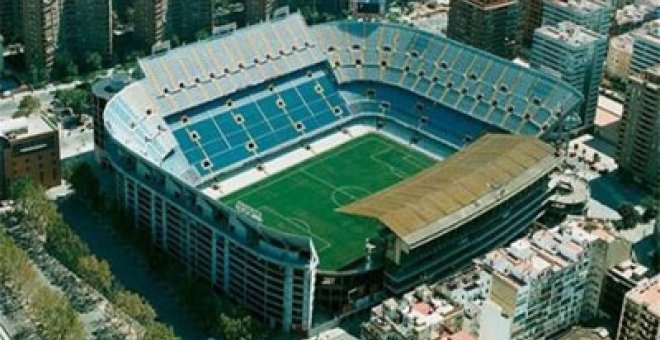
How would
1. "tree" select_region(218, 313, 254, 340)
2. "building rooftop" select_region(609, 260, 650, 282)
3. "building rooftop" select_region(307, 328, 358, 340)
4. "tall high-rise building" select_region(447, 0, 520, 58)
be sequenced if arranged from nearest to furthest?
"tree" select_region(218, 313, 254, 340)
"building rooftop" select_region(609, 260, 650, 282)
"building rooftop" select_region(307, 328, 358, 340)
"tall high-rise building" select_region(447, 0, 520, 58)

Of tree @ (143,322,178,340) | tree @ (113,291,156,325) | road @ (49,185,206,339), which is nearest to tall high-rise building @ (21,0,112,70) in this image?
road @ (49,185,206,339)

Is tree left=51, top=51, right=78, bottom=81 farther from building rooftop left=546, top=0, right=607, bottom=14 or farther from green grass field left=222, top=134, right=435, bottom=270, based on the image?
building rooftop left=546, top=0, right=607, bottom=14

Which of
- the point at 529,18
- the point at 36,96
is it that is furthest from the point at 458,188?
the point at 36,96

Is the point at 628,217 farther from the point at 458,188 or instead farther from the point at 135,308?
the point at 135,308

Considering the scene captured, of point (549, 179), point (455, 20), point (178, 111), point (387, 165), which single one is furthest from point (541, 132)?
point (178, 111)

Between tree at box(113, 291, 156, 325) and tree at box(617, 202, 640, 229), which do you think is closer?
tree at box(113, 291, 156, 325)

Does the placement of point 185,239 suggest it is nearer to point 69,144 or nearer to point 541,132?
point 69,144
